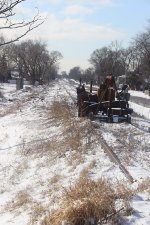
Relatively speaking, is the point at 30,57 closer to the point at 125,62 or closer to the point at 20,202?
the point at 125,62

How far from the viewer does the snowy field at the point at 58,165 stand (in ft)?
28.6

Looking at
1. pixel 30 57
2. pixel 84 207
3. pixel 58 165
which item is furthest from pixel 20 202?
pixel 30 57

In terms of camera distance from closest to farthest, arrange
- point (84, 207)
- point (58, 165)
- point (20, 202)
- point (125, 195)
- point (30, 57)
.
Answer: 1. point (84, 207)
2. point (125, 195)
3. point (20, 202)
4. point (58, 165)
5. point (30, 57)

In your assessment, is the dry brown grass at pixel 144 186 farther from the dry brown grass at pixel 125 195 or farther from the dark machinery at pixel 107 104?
the dark machinery at pixel 107 104

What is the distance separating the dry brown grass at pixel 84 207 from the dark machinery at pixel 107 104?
13.2 m

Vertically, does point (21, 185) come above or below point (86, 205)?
below

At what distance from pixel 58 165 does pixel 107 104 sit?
10273 mm

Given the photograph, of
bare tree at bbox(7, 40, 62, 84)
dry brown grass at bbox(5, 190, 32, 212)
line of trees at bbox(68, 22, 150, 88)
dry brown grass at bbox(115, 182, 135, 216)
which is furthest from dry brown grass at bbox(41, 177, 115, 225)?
bare tree at bbox(7, 40, 62, 84)

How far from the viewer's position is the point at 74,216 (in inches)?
271

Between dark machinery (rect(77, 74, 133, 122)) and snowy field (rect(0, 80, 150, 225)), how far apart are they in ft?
4.82

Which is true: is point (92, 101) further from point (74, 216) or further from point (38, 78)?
point (38, 78)

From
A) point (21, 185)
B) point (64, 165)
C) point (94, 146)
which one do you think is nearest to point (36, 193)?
point (21, 185)

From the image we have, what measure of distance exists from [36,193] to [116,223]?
150 inches

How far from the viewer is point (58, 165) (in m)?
12.5
